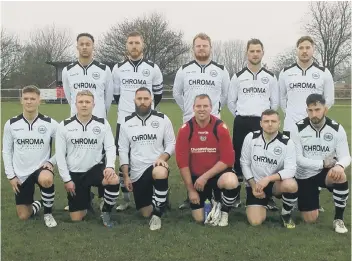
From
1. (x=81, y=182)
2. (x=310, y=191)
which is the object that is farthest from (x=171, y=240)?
(x=310, y=191)

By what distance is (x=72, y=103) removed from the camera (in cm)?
636

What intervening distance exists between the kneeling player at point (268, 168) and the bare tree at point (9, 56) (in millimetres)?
44764

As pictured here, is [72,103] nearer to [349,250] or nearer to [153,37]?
[349,250]

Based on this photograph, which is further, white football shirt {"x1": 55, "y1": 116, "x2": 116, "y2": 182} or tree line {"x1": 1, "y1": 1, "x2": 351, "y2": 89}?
tree line {"x1": 1, "y1": 1, "x2": 351, "y2": 89}

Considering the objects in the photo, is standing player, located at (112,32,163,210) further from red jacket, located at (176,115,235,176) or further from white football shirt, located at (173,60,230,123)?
red jacket, located at (176,115,235,176)

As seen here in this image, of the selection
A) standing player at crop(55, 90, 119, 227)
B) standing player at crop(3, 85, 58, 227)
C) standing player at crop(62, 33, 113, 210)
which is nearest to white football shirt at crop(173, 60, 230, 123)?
standing player at crop(62, 33, 113, 210)

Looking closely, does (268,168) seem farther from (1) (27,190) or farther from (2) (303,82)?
(1) (27,190)

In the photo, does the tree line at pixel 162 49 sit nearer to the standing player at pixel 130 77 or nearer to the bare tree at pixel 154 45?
A: the bare tree at pixel 154 45

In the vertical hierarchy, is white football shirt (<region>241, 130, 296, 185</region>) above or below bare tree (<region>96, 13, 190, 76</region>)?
below

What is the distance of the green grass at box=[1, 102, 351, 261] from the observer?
4.21m

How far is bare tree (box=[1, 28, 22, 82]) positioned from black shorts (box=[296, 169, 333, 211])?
148 ft

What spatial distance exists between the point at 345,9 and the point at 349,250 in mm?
48738

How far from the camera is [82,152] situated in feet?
17.9

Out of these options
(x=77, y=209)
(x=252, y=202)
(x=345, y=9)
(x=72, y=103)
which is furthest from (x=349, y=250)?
(x=345, y=9)
